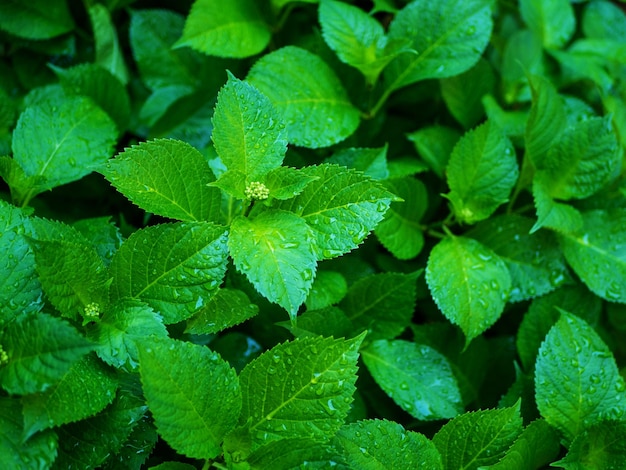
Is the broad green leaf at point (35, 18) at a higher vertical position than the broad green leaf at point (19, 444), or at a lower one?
higher

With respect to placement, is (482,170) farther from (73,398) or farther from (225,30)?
(73,398)

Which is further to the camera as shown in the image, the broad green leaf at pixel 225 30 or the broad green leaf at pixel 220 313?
the broad green leaf at pixel 225 30

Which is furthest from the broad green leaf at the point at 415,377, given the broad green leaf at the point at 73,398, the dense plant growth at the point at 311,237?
the broad green leaf at the point at 73,398

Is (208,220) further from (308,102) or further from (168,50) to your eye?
(168,50)

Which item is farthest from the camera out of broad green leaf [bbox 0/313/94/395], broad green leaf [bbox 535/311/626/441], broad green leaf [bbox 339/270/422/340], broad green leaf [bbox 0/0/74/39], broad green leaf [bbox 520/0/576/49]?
broad green leaf [bbox 520/0/576/49]

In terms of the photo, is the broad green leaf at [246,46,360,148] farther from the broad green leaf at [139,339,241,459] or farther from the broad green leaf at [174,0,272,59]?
the broad green leaf at [139,339,241,459]

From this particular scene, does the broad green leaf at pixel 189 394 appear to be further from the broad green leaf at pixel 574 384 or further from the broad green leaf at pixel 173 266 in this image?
the broad green leaf at pixel 574 384

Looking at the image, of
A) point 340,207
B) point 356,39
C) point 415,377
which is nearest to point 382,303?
point 415,377

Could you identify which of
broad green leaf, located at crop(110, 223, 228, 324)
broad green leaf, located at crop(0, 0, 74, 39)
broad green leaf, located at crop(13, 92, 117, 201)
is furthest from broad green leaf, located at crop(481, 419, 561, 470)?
broad green leaf, located at crop(0, 0, 74, 39)
